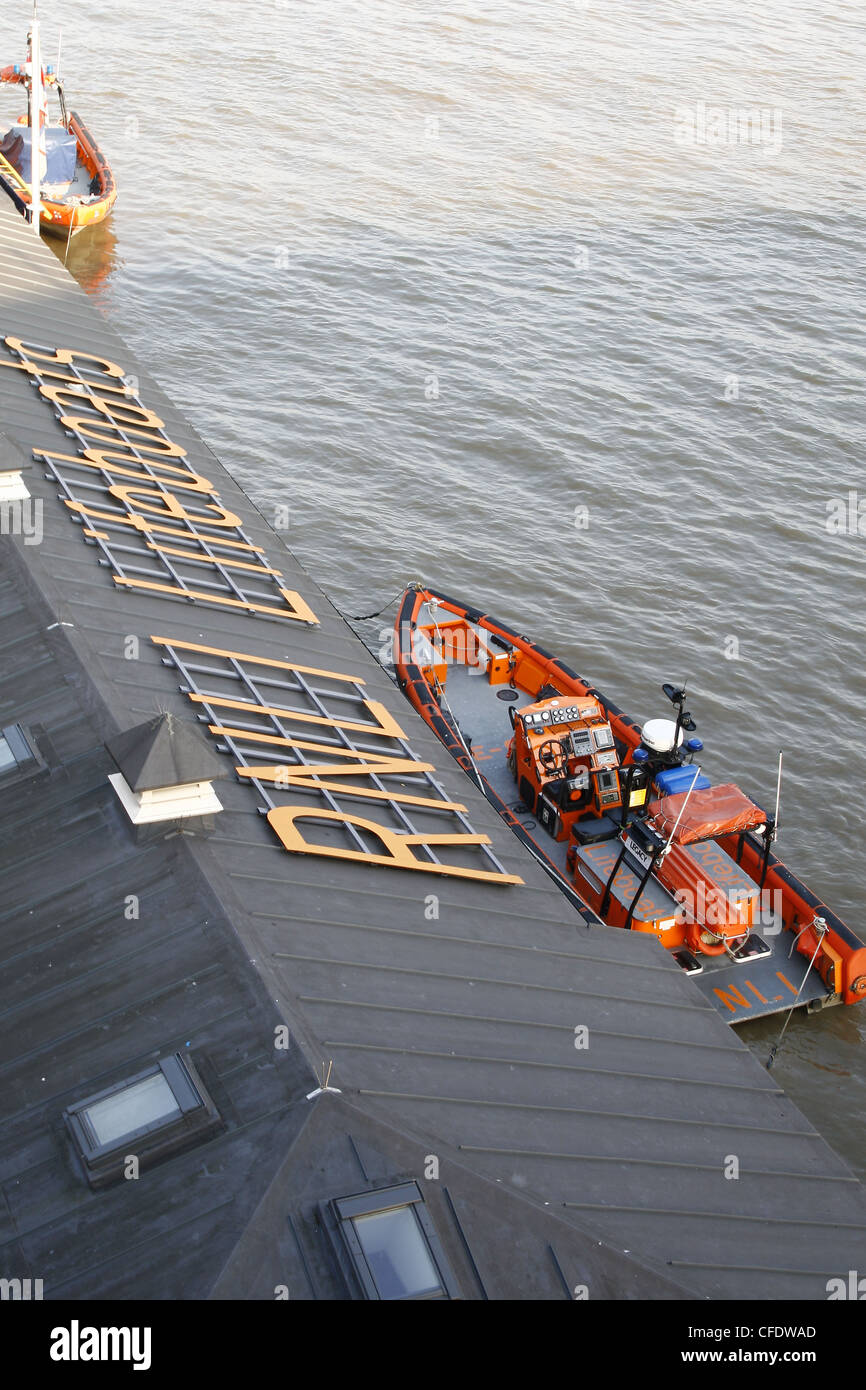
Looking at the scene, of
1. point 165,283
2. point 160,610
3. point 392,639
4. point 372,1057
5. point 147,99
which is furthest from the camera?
point 147,99

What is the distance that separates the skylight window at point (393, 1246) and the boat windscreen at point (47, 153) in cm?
5989

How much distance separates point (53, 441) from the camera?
3175 cm

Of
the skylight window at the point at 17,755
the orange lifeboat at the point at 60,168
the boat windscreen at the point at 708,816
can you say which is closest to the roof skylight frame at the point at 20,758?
the skylight window at the point at 17,755

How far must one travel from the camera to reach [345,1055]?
17.0m

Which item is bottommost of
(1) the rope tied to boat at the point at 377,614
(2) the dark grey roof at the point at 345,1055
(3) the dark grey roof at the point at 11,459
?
(1) the rope tied to boat at the point at 377,614

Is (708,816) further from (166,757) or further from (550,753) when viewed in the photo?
(166,757)

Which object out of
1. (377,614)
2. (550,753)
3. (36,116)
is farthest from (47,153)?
(550,753)

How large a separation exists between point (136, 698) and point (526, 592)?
75.7 feet

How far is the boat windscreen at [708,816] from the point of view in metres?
29.7

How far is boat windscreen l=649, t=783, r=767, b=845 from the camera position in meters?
29.7

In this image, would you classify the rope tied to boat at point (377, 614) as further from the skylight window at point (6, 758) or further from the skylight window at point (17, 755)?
the skylight window at point (6, 758)

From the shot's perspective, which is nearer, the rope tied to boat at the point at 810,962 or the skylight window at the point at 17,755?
the skylight window at the point at 17,755
